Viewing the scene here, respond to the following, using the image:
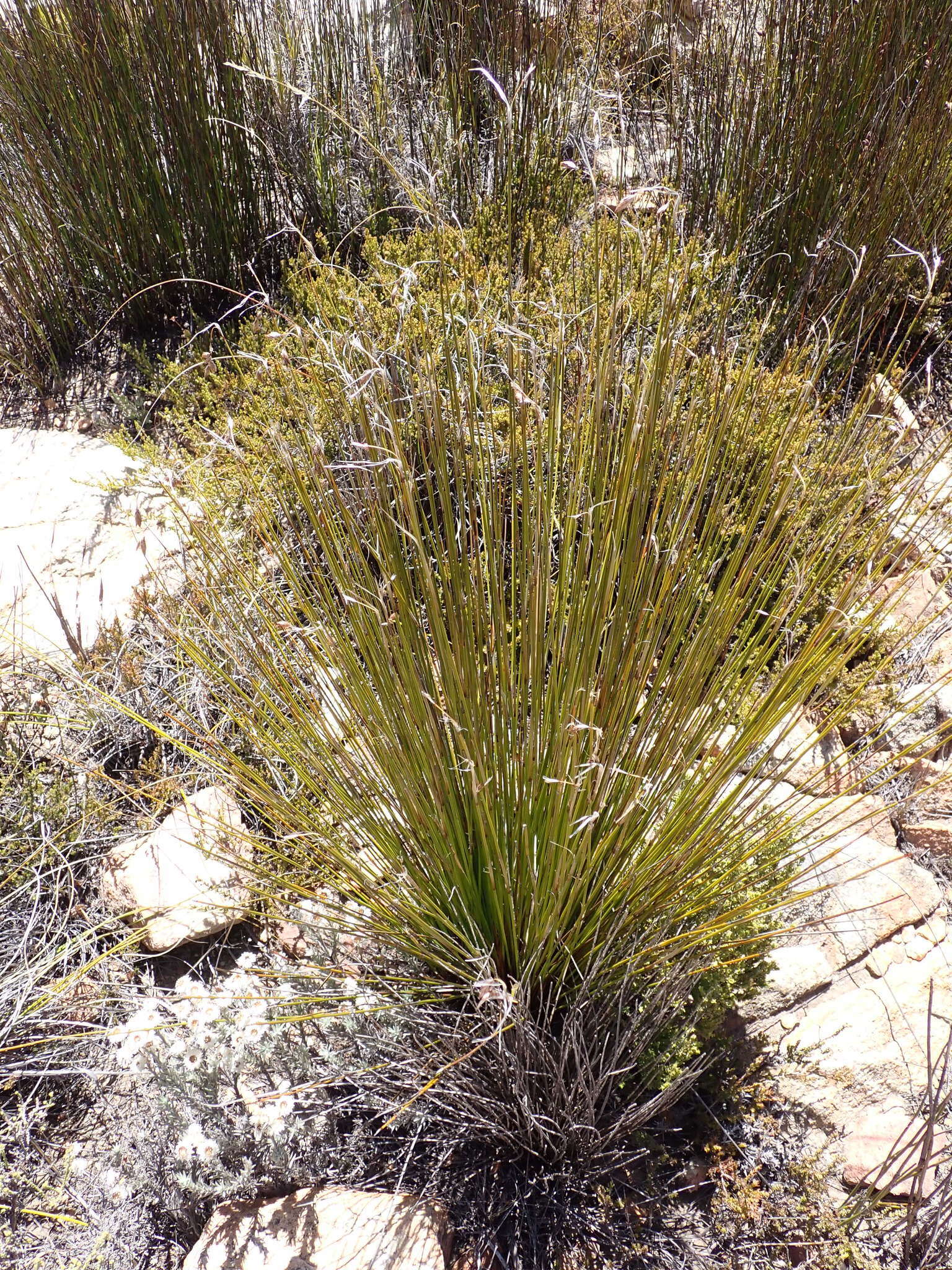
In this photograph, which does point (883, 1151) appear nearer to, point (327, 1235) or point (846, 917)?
point (846, 917)

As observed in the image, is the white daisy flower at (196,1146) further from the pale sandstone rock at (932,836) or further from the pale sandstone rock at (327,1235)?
the pale sandstone rock at (932,836)

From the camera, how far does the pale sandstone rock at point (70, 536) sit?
2418 mm

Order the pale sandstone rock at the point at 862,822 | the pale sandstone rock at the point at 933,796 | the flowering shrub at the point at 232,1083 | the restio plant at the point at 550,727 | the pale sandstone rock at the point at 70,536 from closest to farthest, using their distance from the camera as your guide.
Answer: the restio plant at the point at 550,727 < the flowering shrub at the point at 232,1083 < the pale sandstone rock at the point at 862,822 < the pale sandstone rock at the point at 933,796 < the pale sandstone rock at the point at 70,536

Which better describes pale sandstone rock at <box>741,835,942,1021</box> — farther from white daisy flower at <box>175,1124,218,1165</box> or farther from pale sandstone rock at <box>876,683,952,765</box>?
white daisy flower at <box>175,1124,218,1165</box>

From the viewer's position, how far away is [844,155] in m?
2.69

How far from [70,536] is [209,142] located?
1494mm

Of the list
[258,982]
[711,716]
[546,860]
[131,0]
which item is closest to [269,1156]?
[258,982]

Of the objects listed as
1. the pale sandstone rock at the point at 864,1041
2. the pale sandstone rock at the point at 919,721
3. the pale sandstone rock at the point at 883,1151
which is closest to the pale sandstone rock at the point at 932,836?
the pale sandstone rock at the point at 919,721

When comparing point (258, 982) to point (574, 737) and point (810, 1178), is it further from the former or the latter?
point (810, 1178)

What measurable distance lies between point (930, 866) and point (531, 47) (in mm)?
3270

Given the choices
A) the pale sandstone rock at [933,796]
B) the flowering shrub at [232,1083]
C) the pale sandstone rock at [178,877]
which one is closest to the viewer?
the flowering shrub at [232,1083]

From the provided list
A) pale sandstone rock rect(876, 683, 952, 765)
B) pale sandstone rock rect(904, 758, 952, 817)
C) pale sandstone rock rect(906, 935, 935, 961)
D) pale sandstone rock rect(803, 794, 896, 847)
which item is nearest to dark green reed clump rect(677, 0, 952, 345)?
pale sandstone rock rect(876, 683, 952, 765)

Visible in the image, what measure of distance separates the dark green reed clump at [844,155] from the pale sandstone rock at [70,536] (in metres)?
1.99

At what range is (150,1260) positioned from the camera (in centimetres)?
148
